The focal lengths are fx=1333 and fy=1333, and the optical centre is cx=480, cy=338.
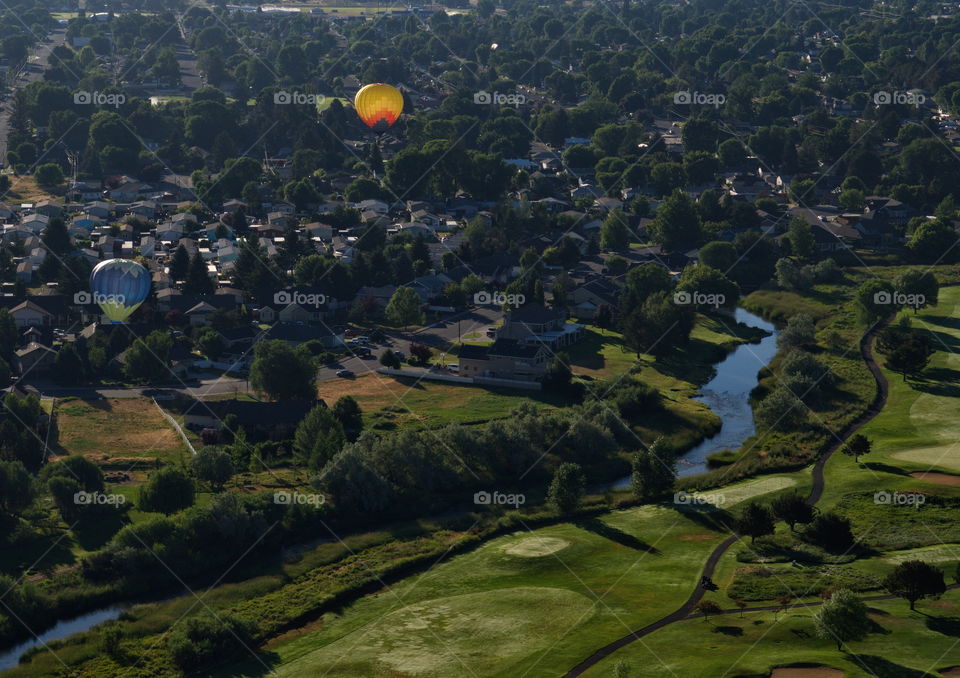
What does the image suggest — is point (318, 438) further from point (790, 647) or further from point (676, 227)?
point (676, 227)

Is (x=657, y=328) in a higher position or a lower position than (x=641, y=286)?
lower

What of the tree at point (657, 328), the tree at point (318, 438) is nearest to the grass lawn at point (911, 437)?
the tree at point (657, 328)

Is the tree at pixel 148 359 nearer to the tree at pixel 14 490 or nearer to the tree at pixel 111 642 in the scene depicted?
the tree at pixel 14 490

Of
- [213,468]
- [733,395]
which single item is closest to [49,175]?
[213,468]

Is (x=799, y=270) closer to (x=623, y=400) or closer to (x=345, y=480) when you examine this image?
(x=623, y=400)

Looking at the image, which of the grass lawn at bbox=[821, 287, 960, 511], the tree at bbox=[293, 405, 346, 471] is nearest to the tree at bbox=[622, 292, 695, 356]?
the grass lawn at bbox=[821, 287, 960, 511]

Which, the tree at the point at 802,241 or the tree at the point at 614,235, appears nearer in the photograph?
the tree at the point at 802,241
